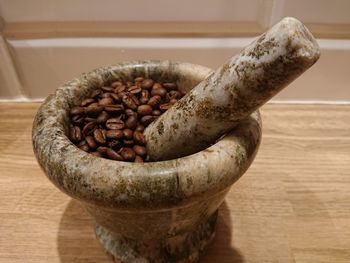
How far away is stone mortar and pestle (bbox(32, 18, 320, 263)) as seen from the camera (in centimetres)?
45

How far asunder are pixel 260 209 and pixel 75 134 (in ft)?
1.39

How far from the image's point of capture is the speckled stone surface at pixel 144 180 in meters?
0.47

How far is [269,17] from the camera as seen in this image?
35.6 inches

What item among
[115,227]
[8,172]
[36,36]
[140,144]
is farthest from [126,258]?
[36,36]

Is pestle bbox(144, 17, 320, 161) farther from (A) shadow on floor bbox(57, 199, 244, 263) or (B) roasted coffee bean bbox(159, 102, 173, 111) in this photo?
(A) shadow on floor bbox(57, 199, 244, 263)

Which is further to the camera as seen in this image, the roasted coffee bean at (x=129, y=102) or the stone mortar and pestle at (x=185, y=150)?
the roasted coffee bean at (x=129, y=102)

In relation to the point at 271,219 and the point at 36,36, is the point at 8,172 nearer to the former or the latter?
the point at 36,36

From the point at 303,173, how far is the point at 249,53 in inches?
19.6

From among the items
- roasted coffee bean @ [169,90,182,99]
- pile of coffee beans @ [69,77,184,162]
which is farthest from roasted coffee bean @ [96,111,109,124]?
roasted coffee bean @ [169,90,182,99]

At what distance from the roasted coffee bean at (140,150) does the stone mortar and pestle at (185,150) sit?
0.4 inches

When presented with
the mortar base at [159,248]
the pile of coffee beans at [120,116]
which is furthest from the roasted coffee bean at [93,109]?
the mortar base at [159,248]

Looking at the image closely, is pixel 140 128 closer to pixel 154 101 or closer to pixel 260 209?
pixel 154 101

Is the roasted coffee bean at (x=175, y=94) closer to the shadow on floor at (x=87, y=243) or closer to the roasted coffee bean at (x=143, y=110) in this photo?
the roasted coffee bean at (x=143, y=110)

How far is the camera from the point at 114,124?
603 millimetres
